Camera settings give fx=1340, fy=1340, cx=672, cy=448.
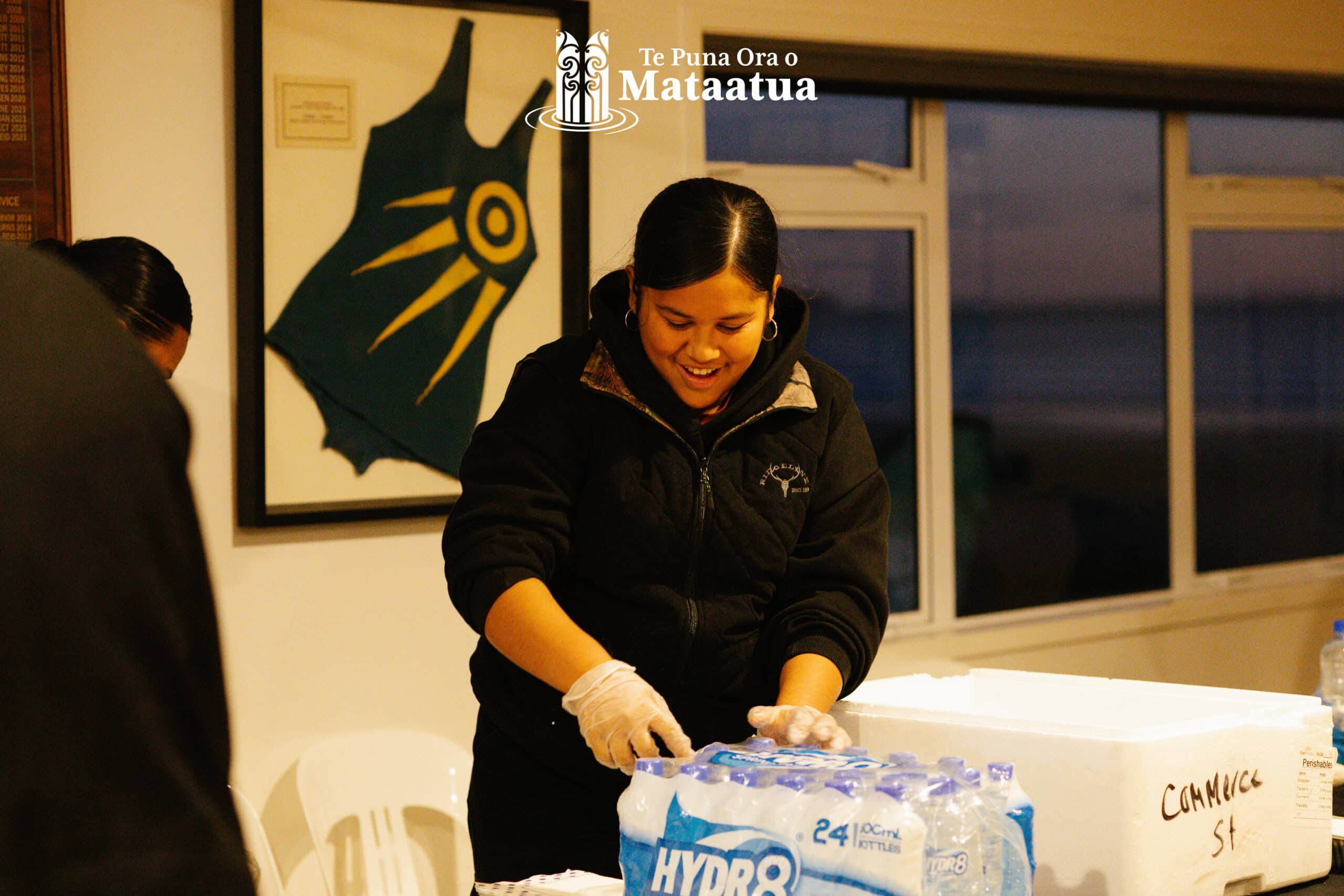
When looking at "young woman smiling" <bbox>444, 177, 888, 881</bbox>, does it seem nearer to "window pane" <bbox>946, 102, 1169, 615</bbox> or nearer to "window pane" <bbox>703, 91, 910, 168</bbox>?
"window pane" <bbox>703, 91, 910, 168</bbox>

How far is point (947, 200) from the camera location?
11.7ft

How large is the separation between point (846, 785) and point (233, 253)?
1915 millimetres

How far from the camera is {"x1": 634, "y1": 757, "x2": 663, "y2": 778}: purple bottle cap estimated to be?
1.09 meters

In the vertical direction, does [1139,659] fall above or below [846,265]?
below

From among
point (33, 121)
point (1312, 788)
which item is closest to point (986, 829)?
point (1312, 788)

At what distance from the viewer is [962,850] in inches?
39.3

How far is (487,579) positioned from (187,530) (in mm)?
957

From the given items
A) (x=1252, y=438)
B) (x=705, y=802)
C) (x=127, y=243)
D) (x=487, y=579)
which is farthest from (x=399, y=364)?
(x=1252, y=438)

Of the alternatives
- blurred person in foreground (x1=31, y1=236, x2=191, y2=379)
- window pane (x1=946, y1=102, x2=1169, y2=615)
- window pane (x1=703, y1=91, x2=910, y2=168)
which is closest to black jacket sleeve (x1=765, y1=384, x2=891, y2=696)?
blurred person in foreground (x1=31, y1=236, x2=191, y2=379)

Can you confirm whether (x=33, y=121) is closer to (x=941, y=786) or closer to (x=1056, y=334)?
(x=941, y=786)

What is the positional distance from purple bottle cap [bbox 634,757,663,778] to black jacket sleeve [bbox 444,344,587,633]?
1.18 ft

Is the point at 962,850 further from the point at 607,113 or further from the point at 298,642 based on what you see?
the point at 607,113

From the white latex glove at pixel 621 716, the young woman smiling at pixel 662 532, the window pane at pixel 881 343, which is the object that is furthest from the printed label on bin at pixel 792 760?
the window pane at pixel 881 343

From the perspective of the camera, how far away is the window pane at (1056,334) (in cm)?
382
